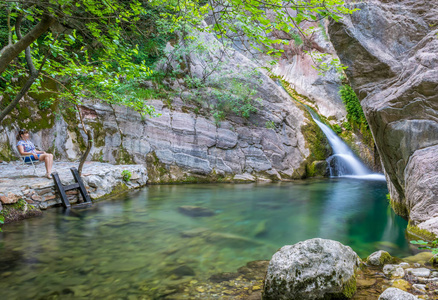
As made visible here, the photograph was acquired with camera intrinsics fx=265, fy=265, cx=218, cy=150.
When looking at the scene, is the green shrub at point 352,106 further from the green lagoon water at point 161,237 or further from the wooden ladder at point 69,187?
the wooden ladder at point 69,187

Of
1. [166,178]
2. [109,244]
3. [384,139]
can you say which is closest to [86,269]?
[109,244]

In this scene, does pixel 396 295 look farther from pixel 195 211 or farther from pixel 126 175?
pixel 126 175

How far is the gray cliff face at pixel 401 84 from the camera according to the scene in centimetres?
541

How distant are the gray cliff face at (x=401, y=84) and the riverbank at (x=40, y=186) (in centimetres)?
808

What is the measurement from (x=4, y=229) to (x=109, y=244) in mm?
2438

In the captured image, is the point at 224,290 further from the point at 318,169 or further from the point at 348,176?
the point at 348,176

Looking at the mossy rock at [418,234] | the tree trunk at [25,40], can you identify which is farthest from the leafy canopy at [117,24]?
the mossy rock at [418,234]

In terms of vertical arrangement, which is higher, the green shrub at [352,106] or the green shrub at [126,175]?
the green shrub at [352,106]

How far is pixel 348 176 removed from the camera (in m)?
14.5

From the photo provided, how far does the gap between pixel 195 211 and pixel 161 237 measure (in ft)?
7.21

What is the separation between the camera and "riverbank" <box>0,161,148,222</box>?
6.17m

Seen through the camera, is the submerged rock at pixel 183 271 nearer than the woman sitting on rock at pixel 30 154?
Yes

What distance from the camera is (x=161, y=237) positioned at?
540 cm

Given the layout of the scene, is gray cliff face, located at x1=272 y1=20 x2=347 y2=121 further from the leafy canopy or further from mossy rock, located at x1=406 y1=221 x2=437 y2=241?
the leafy canopy
